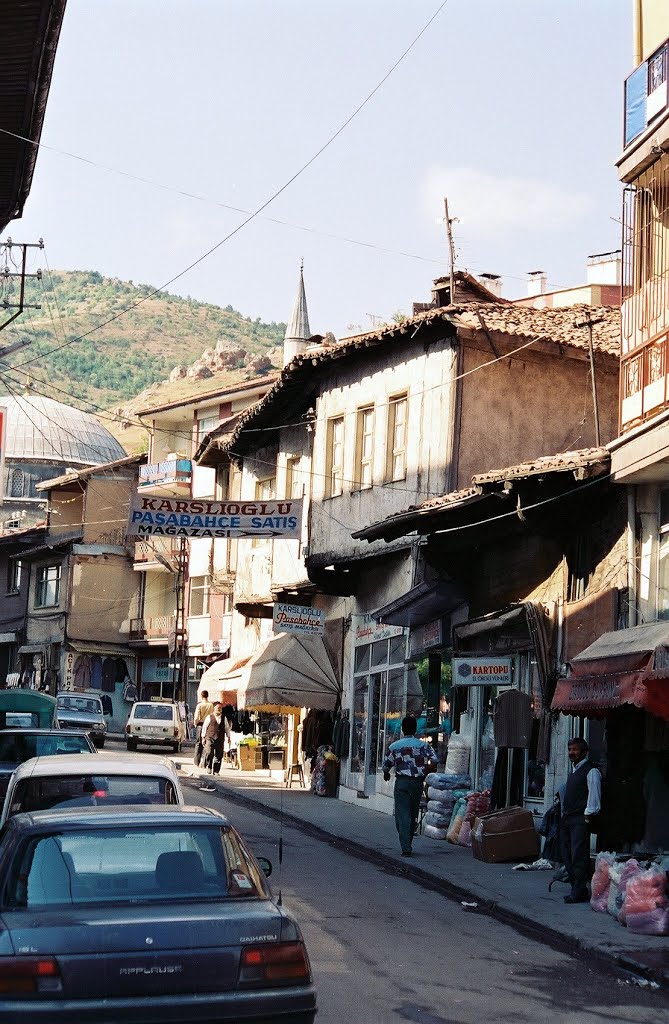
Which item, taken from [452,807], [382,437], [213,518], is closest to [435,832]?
[452,807]

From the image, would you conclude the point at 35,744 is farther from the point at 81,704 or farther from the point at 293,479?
the point at 81,704

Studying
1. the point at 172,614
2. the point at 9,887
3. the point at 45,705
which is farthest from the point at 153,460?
the point at 9,887

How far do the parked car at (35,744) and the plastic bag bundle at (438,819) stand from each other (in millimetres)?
5715

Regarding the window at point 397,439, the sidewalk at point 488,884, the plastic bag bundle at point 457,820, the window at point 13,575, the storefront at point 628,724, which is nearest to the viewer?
the sidewalk at point 488,884

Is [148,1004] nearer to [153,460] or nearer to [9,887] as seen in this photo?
[9,887]

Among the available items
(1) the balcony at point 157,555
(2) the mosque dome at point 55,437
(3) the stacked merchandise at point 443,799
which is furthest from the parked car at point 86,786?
(2) the mosque dome at point 55,437

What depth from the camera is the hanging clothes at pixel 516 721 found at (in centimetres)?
2022

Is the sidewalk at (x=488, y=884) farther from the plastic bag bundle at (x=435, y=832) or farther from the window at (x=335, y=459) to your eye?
the window at (x=335, y=459)

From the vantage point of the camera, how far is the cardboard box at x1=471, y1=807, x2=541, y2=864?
61.4 feet

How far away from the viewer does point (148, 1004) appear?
6527 mm

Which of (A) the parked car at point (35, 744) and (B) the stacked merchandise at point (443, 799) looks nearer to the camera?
(A) the parked car at point (35, 744)

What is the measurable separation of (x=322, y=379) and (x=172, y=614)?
120 feet

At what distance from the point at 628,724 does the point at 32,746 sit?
7.78 metres

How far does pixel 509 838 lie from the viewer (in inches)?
738
